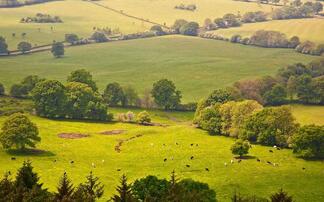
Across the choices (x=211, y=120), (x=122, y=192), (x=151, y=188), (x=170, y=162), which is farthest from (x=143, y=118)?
(x=122, y=192)

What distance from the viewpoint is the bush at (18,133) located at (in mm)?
107631

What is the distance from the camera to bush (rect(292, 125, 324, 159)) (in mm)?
109800

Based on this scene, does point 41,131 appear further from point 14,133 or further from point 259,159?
point 259,159

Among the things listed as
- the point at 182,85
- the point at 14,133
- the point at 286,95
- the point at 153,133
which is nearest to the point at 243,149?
the point at 153,133

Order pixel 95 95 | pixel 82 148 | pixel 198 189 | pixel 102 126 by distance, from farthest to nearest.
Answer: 1. pixel 95 95
2. pixel 102 126
3. pixel 82 148
4. pixel 198 189

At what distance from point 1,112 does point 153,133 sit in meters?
44.0

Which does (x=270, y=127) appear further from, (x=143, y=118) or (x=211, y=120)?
(x=143, y=118)

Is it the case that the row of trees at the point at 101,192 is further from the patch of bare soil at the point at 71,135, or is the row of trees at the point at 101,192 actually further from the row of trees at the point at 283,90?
the row of trees at the point at 283,90

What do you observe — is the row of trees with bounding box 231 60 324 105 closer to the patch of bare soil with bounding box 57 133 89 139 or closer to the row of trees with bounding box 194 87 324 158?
the row of trees with bounding box 194 87 324 158

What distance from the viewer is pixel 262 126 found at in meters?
122

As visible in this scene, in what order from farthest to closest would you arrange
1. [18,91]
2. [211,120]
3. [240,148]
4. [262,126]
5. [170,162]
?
[18,91] < [211,120] < [262,126] < [240,148] < [170,162]

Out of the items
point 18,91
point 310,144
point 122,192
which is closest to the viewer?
point 122,192

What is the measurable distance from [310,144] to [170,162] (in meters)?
29.7

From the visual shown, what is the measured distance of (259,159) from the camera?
108 meters
